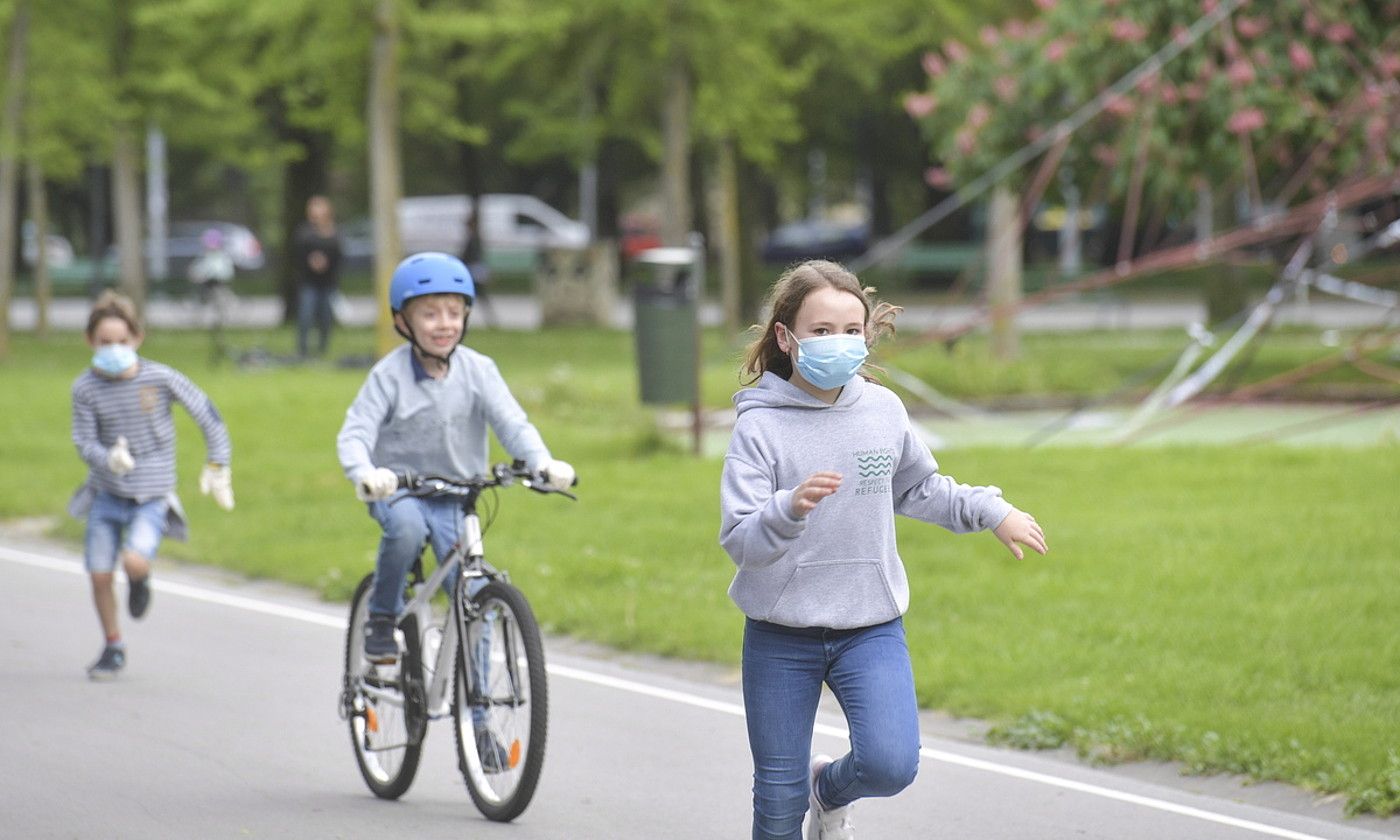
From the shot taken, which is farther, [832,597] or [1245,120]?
[1245,120]

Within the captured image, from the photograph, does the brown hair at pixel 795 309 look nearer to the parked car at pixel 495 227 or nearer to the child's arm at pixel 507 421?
the child's arm at pixel 507 421

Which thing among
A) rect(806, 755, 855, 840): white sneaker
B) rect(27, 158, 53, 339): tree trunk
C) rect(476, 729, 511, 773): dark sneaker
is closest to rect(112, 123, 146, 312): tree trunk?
rect(27, 158, 53, 339): tree trunk

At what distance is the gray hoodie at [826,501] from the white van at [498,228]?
48.3 m

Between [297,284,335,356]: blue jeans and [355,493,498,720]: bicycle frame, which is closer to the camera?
[355,493,498,720]: bicycle frame

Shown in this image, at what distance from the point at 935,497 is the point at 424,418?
2127 millimetres

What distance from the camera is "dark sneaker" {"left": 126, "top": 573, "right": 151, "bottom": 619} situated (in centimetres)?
862

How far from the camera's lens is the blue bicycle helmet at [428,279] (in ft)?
20.8

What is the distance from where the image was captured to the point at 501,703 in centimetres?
607

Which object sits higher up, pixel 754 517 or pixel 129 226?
pixel 129 226

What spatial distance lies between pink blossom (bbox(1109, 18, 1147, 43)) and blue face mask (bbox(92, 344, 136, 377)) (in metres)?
13.3

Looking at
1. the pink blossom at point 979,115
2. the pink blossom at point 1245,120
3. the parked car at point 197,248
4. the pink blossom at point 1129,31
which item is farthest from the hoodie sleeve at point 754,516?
the parked car at point 197,248

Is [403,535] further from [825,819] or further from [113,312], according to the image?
[113,312]

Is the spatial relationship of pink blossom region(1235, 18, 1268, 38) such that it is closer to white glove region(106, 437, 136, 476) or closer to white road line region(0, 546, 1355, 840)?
white road line region(0, 546, 1355, 840)

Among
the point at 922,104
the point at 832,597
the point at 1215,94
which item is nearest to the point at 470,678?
the point at 832,597
